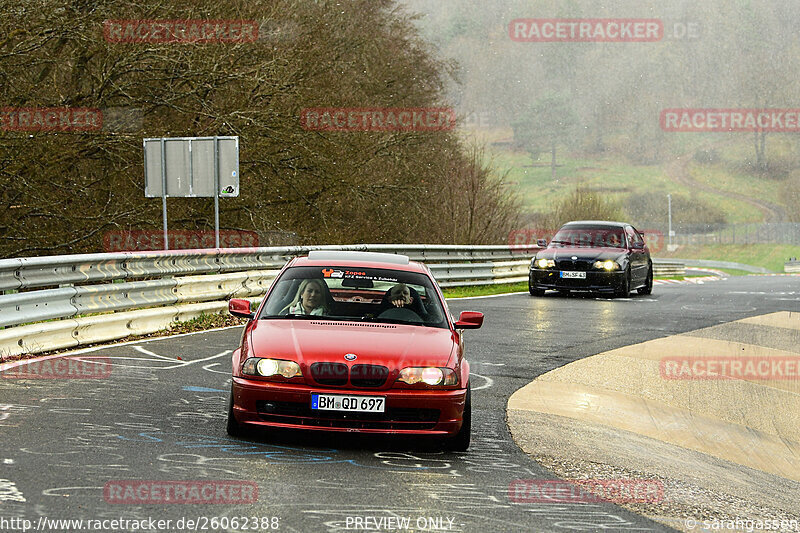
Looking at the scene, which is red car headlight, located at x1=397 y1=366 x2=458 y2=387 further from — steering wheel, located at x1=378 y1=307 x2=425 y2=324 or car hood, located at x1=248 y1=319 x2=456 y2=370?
steering wheel, located at x1=378 y1=307 x2=425 y2=324

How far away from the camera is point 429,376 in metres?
7.08

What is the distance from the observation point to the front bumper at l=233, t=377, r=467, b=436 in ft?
22.6

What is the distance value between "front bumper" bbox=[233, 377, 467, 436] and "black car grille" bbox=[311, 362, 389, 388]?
0.18 ft

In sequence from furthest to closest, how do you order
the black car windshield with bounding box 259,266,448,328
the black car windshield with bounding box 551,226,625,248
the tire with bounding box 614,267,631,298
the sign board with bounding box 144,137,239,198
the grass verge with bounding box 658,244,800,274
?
the grass verge with bounding box 658,244,800,274 → the black car windshield with bounding box 551,226,625,248 → the tire with bounding box 614,267,631,298 → the sign board with bounding box 144,137,239,198 → the black car windshield with bounding box 259,266,448,328

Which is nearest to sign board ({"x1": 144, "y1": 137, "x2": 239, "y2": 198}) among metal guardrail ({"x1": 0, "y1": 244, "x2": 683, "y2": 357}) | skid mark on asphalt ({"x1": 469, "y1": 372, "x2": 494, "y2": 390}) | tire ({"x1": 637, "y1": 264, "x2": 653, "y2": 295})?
metal guardrail ({"x1": 0, "y1": 244, "x2": 683, "y2": 357})

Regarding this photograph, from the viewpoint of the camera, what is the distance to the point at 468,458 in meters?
7.17

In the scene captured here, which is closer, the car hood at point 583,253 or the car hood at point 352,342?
the car hood at point 352,342

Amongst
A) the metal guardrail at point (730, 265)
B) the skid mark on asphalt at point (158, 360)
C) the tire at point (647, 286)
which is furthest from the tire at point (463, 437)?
the metal guardrail at point (730, 265)

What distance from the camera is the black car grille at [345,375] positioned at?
6.94 metres

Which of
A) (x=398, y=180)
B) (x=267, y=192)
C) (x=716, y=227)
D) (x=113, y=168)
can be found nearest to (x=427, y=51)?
(x=398, y=180)

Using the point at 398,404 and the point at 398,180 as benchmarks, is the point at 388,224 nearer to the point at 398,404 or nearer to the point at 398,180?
the point at 398,180

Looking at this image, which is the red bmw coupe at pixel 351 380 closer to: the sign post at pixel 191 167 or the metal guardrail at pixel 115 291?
the metal guardrail at pixel 115 291

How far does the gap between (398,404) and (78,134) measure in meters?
14.1

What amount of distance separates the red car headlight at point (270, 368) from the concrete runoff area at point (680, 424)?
1.77 metres
